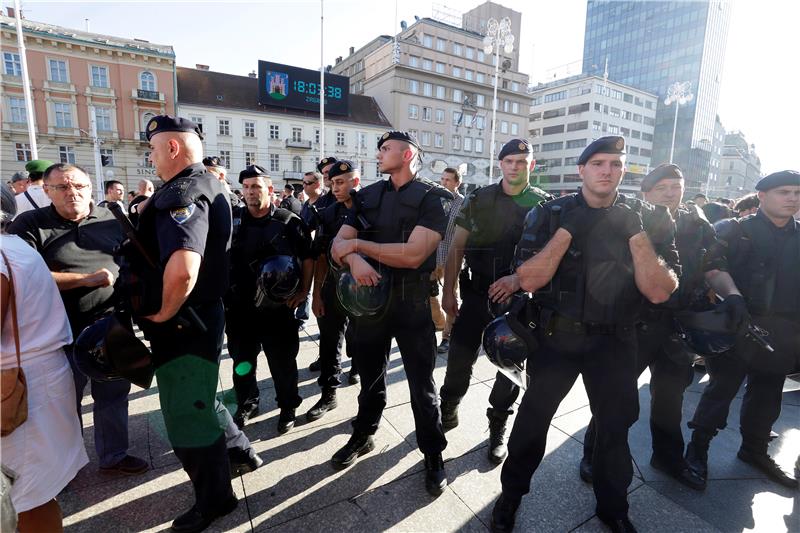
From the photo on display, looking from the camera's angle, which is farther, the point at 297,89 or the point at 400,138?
the point at 297,89

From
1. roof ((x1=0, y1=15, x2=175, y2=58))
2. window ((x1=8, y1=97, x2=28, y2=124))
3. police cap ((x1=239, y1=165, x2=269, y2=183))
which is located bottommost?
police cap ((x1=239, y1=165, x2=269, y2=183))

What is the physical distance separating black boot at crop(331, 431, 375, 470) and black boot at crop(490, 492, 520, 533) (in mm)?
991

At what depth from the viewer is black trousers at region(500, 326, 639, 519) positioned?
6.90ft

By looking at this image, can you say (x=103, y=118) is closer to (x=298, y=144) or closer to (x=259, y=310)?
(x=298, y=144)

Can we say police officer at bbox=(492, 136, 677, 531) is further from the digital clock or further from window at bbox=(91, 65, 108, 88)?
window at bbox=(91, 65, 108, 88)

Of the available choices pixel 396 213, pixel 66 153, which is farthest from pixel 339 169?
pixel 66 153

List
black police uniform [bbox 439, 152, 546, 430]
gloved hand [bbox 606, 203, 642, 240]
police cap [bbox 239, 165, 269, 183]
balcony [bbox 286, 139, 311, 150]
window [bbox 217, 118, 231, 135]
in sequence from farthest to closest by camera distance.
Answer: balcony [bbox 286, 139, 311, 150]
window [bbox 217, 118, 231, 135]
police cap [bbox 239, 165, 269, 183]
black police uniform [bbox 439, 152, 546, 430]
gloved hand [bbox 606, 203, 642, 240]


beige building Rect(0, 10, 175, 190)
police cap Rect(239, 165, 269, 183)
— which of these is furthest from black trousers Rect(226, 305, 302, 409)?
beige building Rect(0, 10, 175, 190)

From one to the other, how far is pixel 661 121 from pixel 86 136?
76.1 m

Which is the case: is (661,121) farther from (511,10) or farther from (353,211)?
(353,211)

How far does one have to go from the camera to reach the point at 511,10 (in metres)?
52.3

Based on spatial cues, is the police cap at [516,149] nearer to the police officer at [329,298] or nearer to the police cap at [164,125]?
the police officer at [329,298]

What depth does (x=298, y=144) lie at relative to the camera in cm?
3694

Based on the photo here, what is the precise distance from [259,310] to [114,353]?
50.7 inches
